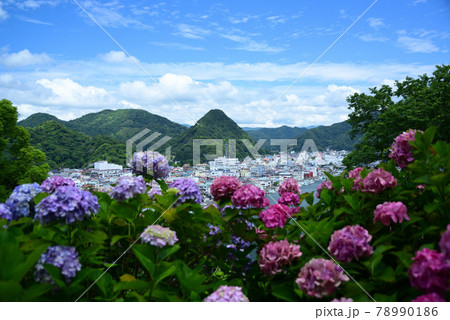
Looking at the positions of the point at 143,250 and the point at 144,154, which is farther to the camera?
the point at 144,154

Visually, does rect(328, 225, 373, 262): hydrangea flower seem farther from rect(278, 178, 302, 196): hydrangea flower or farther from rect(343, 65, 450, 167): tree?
rect(343, 65, 450, 167): tree

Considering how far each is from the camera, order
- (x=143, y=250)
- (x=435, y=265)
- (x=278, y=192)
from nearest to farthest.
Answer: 1. (x=435, y=265)
2. (x=143, y=250)
3. (x=278, y=192)

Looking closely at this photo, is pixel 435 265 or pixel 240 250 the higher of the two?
pixel 435 265

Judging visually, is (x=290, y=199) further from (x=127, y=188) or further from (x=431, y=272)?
(x=431, y=272)

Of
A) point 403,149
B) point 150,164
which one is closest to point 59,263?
point 150,164

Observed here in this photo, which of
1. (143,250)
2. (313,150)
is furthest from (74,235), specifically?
(313,150)

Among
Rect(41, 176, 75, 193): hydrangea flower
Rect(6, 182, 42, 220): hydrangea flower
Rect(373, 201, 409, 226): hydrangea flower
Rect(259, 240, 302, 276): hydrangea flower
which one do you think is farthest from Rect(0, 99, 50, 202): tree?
Rect(373, 201, 409, 226): hydrangea flower

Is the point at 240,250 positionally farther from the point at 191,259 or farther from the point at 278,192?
the point at 278,192
